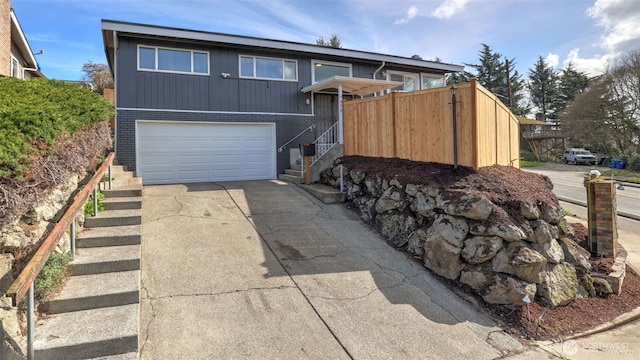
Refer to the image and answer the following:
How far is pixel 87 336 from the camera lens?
2.99m

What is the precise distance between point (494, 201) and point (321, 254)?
2.78 metres

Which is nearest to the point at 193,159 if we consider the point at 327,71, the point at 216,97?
the point at 216,97

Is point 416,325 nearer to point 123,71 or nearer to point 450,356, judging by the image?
point 450,356

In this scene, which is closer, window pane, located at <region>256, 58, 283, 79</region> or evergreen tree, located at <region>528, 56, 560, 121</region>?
window pane, located at <region>256, 58, 283, 79</region>

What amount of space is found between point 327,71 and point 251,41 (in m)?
2.85

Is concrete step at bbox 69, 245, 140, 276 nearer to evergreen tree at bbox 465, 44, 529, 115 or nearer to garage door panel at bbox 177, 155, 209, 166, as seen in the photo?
garage door panel at bbox 177, 155, 209, 166

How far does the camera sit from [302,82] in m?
11.6

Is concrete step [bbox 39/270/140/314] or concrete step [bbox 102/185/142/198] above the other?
concrete step [bbox 102/185/142/198]

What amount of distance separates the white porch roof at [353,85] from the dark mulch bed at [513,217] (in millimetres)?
3324

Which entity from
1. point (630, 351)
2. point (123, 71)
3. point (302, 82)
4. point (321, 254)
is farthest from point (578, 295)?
point (123, 71)

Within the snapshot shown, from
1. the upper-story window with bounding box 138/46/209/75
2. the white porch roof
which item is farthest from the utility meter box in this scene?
the upper-story window with bounding box 138/46/209/75

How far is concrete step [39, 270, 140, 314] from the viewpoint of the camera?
3.33 m

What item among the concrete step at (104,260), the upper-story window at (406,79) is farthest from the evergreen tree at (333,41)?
the concrete step at (104,260)

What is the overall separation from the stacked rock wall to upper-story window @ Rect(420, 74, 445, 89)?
915 centimetres
